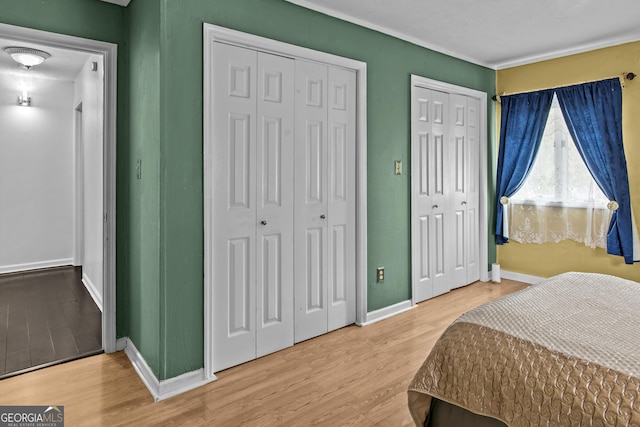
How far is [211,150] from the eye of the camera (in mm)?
2465

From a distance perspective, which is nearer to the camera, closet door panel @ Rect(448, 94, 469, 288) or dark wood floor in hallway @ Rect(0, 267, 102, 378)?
dark wood floor in hallway @ Rect(0, 267, 102, 378)

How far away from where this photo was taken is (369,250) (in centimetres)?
343

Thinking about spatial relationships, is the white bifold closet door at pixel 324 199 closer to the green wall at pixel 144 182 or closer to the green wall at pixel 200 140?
the green wall at pixel 200 140

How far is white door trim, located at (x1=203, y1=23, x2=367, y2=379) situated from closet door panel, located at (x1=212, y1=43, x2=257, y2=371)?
63 mm

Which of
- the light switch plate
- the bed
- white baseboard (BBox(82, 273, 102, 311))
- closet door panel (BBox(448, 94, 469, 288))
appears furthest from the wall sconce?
the bed

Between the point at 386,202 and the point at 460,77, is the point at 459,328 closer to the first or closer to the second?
the point at 386,202

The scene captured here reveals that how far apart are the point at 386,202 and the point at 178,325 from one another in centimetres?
203

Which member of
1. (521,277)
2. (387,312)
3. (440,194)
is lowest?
(387,312)

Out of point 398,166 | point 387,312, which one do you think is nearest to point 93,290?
point 387,312

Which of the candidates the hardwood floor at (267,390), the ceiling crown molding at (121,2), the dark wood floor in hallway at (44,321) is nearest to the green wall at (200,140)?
the hardwood floor at (267,390)

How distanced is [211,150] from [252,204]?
0.46 m

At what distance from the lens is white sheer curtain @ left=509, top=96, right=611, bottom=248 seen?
13.1ft

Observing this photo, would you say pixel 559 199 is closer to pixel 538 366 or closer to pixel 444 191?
pixel 444 191

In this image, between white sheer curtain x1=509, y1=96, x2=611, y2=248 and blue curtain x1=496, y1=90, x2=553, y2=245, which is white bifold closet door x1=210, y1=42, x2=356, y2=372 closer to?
blue curtain x1=496, y1=90, x2=553, y2=245
